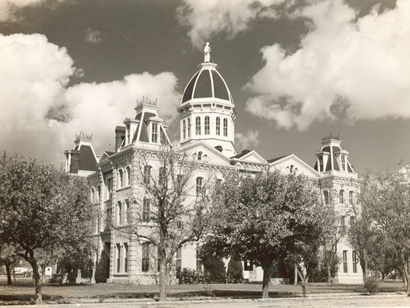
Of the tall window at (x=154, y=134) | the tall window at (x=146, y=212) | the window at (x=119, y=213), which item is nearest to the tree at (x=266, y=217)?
the tall window at (x=146, y=212)

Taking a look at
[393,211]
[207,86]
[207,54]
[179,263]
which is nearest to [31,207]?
[393,211]

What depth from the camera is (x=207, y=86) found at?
65875mm

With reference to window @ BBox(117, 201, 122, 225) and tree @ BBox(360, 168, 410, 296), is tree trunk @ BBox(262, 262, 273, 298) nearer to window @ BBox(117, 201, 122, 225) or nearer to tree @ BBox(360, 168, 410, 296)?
tree @ BBox(360, 168, 410, 296)

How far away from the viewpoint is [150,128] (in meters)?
53.4

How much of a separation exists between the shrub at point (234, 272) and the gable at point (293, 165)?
12781mm

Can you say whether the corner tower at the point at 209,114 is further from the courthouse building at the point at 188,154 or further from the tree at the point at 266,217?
the tree at the point at 266,217

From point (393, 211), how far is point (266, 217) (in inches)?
416

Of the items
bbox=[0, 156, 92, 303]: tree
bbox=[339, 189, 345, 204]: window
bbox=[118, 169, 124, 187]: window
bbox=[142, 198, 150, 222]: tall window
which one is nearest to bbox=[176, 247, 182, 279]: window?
bbox=[118, 169, 124, 187]: window

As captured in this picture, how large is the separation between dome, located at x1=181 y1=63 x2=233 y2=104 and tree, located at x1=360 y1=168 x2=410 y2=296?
94.5ft

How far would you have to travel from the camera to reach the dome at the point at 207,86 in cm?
6556

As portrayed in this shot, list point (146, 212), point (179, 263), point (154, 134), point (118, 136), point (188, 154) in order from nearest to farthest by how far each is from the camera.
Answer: point (146, 212)
point (179, 263)
point (154, 134)
point (188, 154)
point (118, 136)

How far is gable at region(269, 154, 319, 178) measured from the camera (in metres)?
61.3

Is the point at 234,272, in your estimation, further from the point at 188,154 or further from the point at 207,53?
the point at 207,53

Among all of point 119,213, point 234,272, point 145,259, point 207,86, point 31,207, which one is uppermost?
point 207,86
